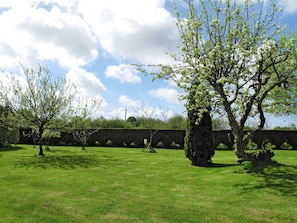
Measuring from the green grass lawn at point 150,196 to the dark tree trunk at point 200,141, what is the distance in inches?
62.2

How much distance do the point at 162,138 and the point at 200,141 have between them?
16121 mm

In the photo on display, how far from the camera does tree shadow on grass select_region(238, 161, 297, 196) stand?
867cm

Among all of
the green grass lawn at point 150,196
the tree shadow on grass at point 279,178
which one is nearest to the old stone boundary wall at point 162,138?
the tree shadow on grass at point 279,178

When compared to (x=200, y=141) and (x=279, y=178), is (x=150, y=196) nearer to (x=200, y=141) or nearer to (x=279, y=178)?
(x=279, y=178)

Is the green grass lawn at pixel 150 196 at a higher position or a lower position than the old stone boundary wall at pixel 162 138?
lower

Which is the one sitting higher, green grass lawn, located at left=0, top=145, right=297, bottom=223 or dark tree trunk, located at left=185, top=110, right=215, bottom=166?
dark tree trunk, located at left=185, top=110, right=215, bottom=166

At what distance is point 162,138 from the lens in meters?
30.7

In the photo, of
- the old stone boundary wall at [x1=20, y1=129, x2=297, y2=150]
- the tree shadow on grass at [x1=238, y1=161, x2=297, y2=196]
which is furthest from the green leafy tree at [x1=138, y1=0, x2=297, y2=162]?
the old stone boundary wall at [x1=20, y1=129, x2=297, y2=150]

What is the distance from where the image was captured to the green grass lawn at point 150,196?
657 cm

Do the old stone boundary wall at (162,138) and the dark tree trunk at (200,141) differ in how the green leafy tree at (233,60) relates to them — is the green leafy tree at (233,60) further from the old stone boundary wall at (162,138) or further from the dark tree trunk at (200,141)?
the old stone boundary wall at (162,138)

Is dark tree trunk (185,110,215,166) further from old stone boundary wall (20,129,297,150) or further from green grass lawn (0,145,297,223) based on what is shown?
old stone boundary wall (20,129,297,150)

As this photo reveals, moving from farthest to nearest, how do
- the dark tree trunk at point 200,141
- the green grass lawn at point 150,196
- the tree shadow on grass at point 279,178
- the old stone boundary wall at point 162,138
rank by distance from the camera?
the old stone boundary wall at point 162,138 < the dark tree trunk at point 200,141 < the tree shadow on grass at point 279,178 < the green grass lawn at point 150,196

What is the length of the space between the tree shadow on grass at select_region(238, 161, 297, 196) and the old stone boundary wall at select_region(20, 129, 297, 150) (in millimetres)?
15556

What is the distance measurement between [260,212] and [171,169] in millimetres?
7035
